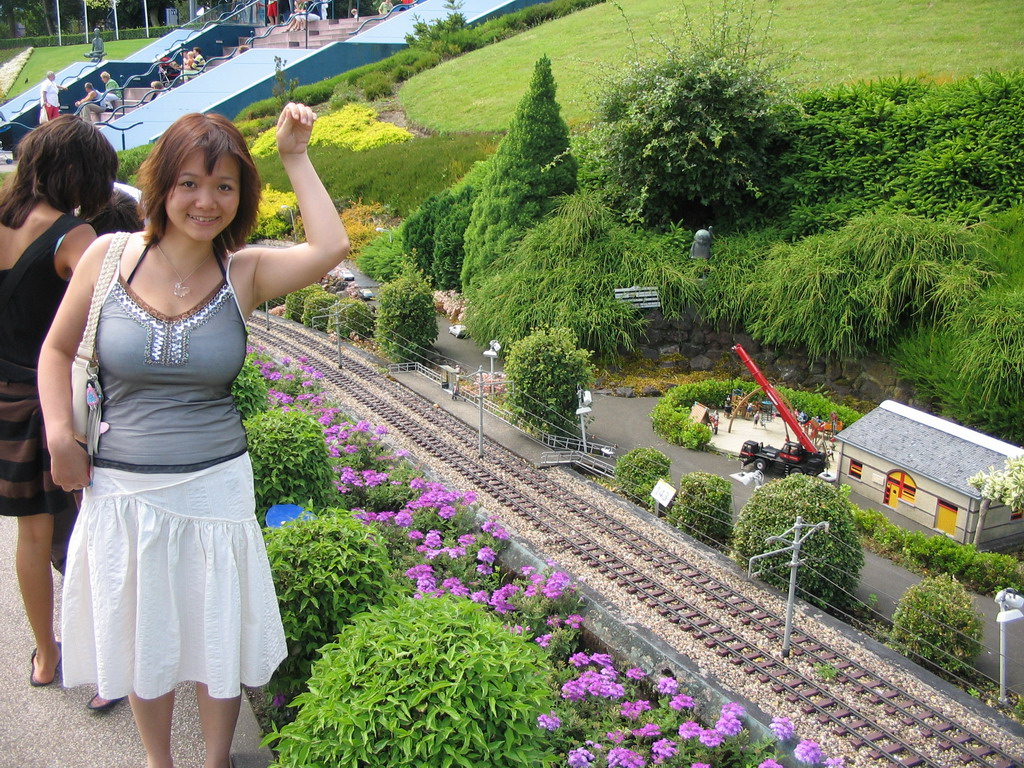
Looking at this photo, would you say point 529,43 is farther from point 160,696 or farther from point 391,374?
point 160,696

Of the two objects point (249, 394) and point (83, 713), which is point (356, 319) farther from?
point (83, 713)

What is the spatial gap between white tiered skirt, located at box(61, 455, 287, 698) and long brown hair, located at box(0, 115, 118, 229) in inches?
65.1

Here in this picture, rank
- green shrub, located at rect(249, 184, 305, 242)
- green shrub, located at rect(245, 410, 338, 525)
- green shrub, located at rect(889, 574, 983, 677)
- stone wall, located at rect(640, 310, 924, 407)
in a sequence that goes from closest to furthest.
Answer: green shrub, located at rect(245, 410, 338, 525), green shrub, located at rect(889, 574, 983, 677), stone wall, located at rect(640, 310, 924, 407), green shrub, located at rect(249, 184, 305, 242)

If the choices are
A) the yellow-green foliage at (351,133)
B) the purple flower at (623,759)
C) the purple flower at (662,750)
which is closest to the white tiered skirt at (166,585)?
the purple flower at (623,759)

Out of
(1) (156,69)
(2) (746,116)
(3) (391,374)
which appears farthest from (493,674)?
(1) (156,69)

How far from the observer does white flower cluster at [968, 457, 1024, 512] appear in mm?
8688

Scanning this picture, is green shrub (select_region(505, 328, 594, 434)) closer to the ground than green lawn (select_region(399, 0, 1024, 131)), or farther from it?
closer to the ground

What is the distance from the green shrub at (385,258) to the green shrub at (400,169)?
74.9 inches

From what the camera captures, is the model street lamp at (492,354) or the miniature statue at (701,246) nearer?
the model street lamp at (492,354)

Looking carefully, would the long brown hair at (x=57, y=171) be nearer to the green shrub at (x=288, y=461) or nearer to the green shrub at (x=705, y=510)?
the green shrub at (x=288, y=461)

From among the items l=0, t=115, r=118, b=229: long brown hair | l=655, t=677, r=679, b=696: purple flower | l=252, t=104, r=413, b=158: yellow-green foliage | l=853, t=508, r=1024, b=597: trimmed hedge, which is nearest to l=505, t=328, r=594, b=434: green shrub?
l=853, t=508, r=1024, b=597: trimmed hedge

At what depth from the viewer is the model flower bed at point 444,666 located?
3564 mm

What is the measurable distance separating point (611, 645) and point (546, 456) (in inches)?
166

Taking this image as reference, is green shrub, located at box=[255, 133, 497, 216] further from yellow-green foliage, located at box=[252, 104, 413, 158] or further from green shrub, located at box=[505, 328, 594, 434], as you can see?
green shrub, located at box=[505, 328, 594, 434]
